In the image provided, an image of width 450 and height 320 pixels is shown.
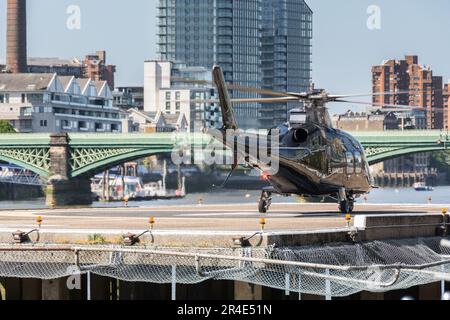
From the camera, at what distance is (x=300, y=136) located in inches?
2045

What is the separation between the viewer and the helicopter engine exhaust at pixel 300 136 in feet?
170

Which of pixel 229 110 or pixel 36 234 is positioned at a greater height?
pixel 229 110

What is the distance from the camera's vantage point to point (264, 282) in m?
30.9

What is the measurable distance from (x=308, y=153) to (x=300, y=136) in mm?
751

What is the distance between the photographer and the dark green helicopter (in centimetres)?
4997

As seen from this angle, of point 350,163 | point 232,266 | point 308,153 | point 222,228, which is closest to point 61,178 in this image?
point 350,163

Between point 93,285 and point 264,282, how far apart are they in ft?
17.2

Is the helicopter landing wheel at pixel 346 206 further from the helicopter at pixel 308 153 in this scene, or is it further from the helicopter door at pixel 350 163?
the helicopter door at pixel 350 163

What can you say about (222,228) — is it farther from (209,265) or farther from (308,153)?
(308,153)

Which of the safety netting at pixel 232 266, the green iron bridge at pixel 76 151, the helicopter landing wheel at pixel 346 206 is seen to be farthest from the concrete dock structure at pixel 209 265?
the green iron bridge at pixel 76 151

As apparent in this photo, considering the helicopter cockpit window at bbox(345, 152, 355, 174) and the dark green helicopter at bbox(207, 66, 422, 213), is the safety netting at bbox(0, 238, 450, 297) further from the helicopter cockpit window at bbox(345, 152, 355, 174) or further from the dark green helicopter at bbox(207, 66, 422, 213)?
the helicopter cockpit window at bbox(345, 152, 355, 174)

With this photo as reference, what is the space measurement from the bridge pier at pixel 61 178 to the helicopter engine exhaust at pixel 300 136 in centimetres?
9911
